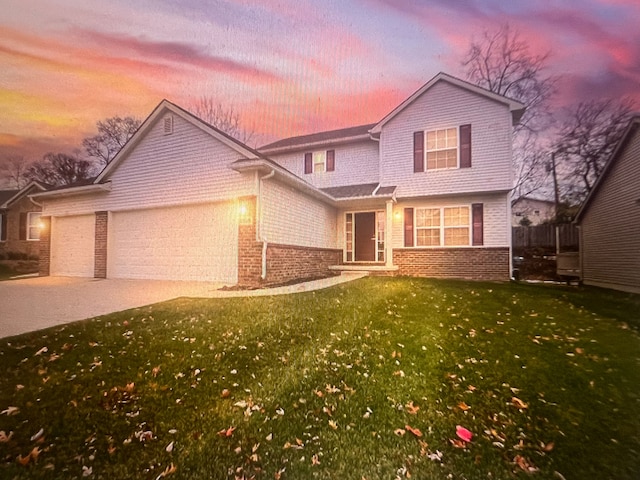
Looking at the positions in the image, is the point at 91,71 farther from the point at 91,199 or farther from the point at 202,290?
the point at 202,290

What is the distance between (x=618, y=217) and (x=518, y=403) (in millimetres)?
2039

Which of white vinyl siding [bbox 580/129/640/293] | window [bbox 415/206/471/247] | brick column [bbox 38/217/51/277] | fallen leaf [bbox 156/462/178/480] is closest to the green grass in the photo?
fallen leaf [bbox 156/462/178/480]

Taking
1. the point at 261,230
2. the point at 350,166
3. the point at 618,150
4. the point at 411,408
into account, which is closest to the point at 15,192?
the point at 411,408

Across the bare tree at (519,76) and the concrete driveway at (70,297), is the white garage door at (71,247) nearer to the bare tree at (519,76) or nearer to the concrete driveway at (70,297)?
the concrete driveway at (70,297)

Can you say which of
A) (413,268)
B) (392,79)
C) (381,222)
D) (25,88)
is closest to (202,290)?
(25,88)

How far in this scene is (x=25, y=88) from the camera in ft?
4.26

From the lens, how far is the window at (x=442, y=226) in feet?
24.5

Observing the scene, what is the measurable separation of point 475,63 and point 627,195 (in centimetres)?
162

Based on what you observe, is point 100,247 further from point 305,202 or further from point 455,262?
point 455,262

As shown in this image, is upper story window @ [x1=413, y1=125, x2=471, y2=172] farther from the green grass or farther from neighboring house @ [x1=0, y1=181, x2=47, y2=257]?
neighboring house @ [x1=0, y1=181, x2=47, y2=257]

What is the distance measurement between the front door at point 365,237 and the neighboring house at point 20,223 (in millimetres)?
7717

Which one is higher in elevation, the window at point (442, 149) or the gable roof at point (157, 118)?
the window at point (442, 149)

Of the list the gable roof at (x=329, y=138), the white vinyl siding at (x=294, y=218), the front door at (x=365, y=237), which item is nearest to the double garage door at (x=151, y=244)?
the white vinyl siding at (x=294, y=218)

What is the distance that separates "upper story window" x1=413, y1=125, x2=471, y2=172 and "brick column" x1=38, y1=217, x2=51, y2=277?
24.1ft
